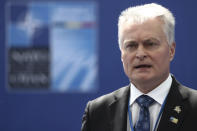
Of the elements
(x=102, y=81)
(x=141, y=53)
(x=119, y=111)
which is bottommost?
(x=102, y=81)

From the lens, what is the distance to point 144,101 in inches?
54.5

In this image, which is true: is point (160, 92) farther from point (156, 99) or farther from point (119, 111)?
point (119, 111)

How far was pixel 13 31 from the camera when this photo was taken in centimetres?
375

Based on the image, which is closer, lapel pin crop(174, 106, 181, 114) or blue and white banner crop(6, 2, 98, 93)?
lapel pin crop(174, 106, 181, 114)

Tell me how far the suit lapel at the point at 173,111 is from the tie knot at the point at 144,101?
7 centimetres

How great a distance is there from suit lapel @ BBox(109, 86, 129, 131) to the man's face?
146 mm

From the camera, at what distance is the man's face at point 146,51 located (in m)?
1.30

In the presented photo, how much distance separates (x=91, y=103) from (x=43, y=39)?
2.30m

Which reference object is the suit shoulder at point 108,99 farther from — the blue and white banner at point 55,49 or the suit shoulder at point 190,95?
the blue and white banner at point 55,49

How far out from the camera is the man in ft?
4.27

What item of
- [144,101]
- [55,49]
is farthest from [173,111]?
[55,49]

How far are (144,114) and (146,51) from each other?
0.84 ft

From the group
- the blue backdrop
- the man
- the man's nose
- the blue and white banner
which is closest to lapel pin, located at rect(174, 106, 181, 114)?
the man

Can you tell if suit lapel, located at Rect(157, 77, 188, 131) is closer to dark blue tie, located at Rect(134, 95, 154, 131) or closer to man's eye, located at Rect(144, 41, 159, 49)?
dark blue tie, located at Rect(134, 95, 154, 131)
